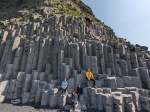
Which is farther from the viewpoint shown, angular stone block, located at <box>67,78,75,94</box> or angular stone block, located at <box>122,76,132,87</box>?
angular stone block, located at <box>122,76,132,87</box>

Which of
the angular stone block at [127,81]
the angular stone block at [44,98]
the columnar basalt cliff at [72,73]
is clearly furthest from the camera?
the angular stone block at [127,81]

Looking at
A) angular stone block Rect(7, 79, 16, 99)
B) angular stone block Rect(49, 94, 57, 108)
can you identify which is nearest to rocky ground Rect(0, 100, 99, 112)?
angular stone block Rect(49, 94, 57, 108)

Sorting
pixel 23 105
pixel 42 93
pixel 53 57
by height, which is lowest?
pixel 23 105

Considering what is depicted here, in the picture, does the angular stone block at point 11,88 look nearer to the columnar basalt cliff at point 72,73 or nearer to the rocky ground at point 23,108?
the columnar basalt cliff at point 72,73

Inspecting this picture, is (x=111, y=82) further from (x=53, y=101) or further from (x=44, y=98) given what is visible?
(x=44, y=98)

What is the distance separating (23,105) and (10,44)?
6817 millimetres

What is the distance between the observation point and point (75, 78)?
42.3 feet

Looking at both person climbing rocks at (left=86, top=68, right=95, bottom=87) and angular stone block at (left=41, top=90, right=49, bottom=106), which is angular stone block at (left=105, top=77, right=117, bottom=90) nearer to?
person climbing rocks at (left=86, top=68, right=95, bottom=87)

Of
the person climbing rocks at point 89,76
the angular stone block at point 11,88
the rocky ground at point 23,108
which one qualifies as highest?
the person climbing rocks at point 89,76

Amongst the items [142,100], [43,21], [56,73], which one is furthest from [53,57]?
[43,21]

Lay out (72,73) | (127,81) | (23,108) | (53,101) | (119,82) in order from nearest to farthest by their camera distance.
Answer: (23,108), (53,101), (119,82), (127,81), (72,73)

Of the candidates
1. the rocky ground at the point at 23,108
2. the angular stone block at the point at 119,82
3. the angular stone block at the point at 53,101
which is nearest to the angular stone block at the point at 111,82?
the angular stone block at the point at 119,82

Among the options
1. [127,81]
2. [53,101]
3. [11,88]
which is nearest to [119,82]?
[127,81]

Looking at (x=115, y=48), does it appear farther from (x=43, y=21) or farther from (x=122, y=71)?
(x=43, y=21)
